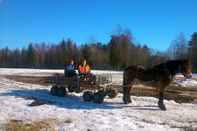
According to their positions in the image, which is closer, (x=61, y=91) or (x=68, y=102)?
(x=68, y=102)

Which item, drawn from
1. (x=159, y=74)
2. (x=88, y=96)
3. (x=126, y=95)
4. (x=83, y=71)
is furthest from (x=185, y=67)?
(x=83, y=71)

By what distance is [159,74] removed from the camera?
50.1 ft

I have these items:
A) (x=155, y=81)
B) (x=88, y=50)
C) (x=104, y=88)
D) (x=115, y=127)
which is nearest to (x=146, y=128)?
(x=115, y=127)

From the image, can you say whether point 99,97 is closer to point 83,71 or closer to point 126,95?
point 126,95

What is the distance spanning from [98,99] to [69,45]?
104801 mm

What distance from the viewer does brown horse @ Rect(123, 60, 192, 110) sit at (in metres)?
14.9

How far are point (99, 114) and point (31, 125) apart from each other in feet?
8.72

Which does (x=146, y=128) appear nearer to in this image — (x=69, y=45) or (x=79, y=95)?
(x=79, y=95)

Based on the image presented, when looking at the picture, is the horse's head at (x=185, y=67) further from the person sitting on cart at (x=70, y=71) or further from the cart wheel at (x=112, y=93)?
the person sitting on cart at (x=70, y=71)

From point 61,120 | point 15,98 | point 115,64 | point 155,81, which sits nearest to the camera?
point 61,120

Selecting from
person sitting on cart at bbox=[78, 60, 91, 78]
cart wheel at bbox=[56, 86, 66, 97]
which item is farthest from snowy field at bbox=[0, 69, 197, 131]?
person sitting on cart at bbox=[78, 60, 91, 78]

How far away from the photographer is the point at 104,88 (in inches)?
687

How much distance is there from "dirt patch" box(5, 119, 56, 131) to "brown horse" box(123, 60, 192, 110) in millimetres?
4998

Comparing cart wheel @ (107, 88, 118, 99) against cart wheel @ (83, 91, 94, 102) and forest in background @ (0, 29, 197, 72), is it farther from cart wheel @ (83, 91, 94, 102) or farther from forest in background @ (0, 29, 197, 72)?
forest in background @ (0, 29, 197, 72)
